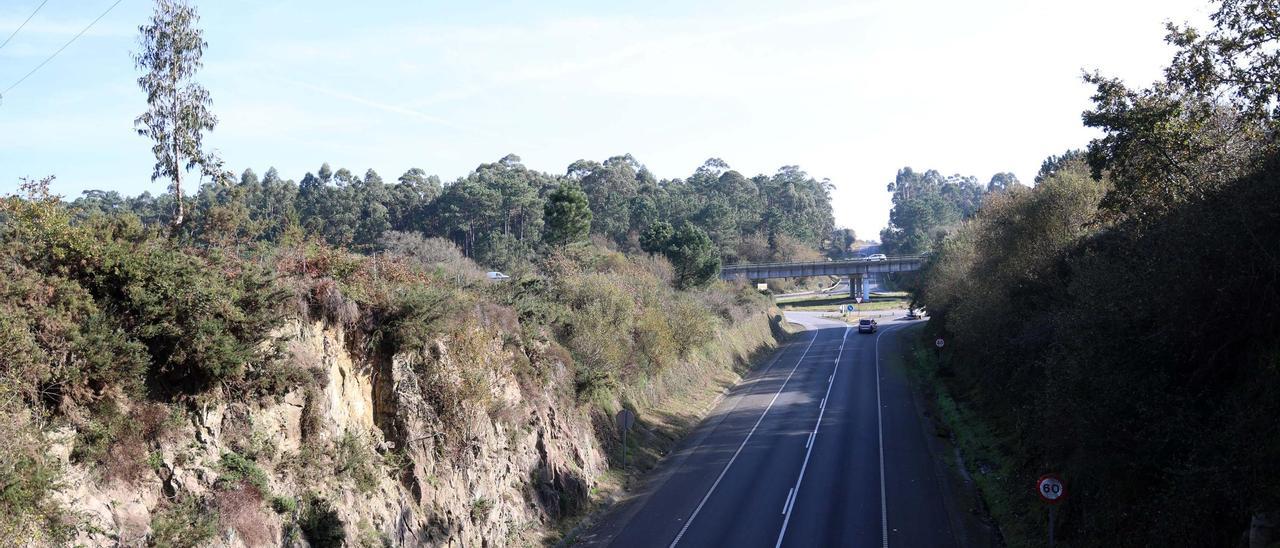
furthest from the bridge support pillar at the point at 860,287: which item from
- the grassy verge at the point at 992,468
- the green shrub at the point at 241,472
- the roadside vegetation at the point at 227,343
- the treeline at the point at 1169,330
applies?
the green shrub at the point at 241,472

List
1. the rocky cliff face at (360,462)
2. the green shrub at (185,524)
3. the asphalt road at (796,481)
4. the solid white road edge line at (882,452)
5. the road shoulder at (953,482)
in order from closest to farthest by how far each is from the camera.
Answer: the green shrub at (185,524) → the rocky cliff face at (360,462) → the solid white road edge line at (882,452) → the road shoulder at (953,482) → the asphalt road at (796,481)

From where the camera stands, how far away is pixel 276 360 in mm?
15984

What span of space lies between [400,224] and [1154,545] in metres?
84.2

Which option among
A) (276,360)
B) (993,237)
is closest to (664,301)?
(993,237)

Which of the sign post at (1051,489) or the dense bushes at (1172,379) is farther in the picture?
the sign post at (1051,489)

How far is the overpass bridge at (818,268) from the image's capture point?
322ft

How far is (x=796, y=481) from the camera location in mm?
26375

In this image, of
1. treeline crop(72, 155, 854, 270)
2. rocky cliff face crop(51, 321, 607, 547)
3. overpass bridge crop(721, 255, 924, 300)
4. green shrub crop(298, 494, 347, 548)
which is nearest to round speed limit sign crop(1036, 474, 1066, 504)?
rocky cliff face crop(51, 321, 607, 547)

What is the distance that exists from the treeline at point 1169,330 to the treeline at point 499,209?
3818 cm

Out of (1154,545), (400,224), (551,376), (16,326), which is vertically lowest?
(1154,545)

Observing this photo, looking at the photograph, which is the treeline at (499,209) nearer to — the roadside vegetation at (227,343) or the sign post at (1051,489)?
the roadside vegetation at (227,343)

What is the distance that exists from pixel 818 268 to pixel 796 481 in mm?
78406

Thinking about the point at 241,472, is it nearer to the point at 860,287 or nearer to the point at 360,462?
the point at 360,462

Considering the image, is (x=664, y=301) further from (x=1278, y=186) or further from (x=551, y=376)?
(x=1278, y=186)
